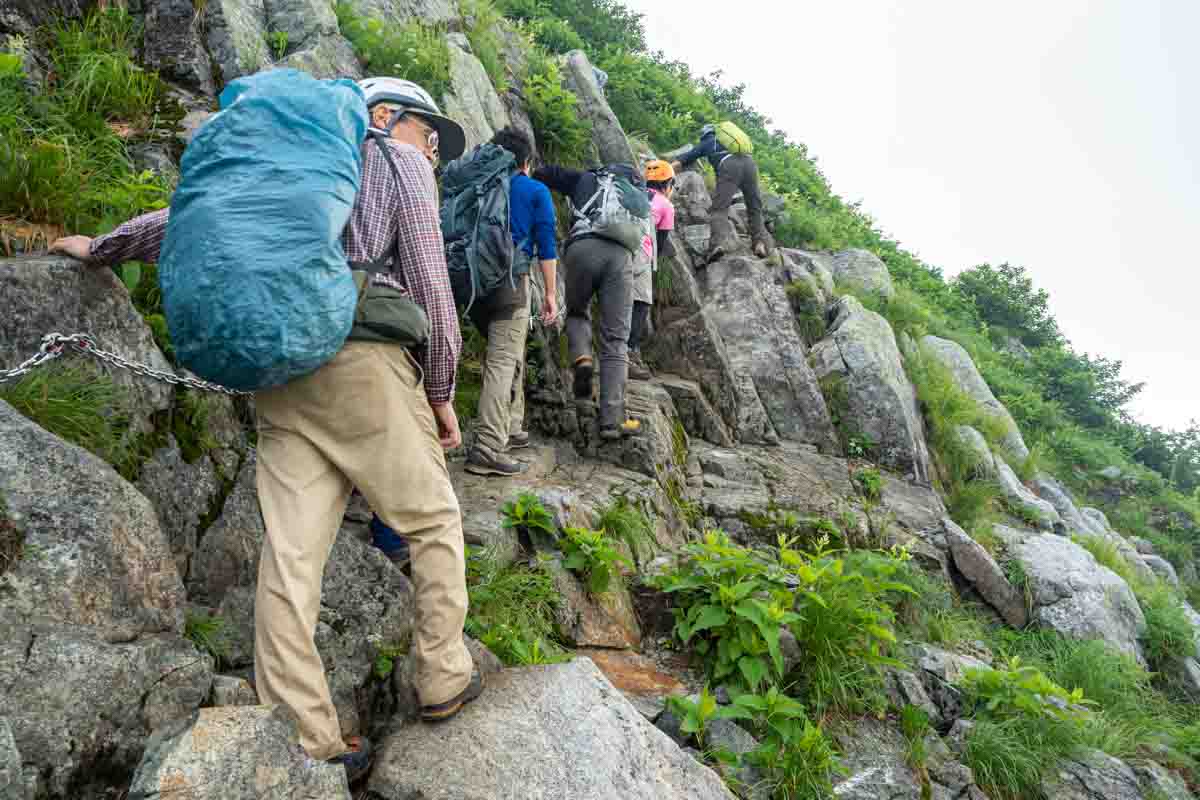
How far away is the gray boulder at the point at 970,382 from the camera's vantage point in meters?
12.6

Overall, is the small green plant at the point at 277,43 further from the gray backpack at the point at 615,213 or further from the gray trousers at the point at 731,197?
the gray trousers at the point at 731,197

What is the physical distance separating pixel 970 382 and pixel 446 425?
43.7 feet

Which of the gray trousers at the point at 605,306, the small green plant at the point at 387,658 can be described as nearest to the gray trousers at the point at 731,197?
the gray trousers at the point at 605,306

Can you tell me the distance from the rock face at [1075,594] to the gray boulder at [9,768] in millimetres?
8935

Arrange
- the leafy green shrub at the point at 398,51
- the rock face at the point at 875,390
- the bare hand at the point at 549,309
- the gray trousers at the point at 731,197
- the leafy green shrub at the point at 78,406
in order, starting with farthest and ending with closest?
the gray trousers at the point at 731,197
the rock face at the point at 875,390
the leafy green shrub at the point at 398,51
the bare hand at the point at 549,309
the leafy green shrub at the point at 78,406

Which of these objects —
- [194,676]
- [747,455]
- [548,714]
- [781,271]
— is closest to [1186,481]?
[781,271]

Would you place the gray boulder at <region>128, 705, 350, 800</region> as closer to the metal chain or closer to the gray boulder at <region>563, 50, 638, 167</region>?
the metal chain

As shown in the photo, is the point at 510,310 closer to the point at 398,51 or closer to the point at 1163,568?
the point at 398,51

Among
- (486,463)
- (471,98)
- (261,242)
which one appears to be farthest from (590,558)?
(471,98)

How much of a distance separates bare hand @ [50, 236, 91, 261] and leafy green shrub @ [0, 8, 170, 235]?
19.0 inches

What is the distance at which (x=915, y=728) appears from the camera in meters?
4.36

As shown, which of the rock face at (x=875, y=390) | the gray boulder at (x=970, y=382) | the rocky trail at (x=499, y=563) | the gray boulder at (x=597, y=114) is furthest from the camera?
the gray boulder at (x=970, y=382)

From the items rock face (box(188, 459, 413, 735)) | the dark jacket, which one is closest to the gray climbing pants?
the dark jacket

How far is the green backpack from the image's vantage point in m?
10.4
